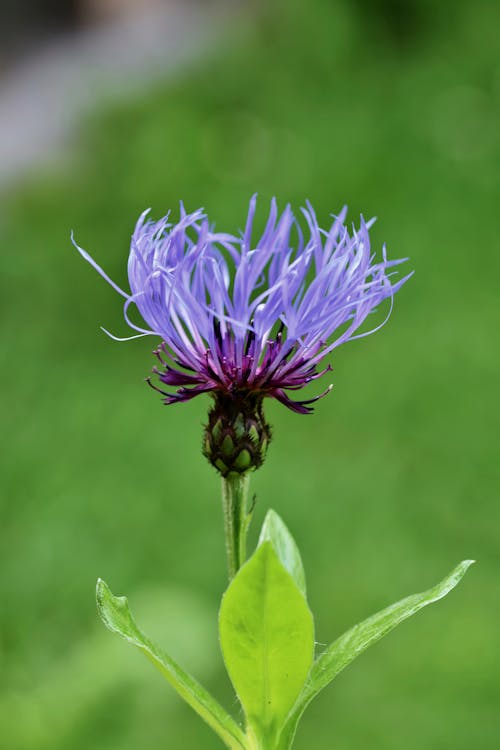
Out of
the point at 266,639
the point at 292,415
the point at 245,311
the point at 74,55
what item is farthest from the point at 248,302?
the point at 74,55

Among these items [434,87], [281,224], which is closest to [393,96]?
[434,87]

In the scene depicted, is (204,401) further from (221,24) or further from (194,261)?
(221,24)

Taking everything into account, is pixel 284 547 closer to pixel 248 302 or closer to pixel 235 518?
pixel 235 518

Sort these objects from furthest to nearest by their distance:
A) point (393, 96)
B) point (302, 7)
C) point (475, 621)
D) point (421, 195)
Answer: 1. point (302, 7)
2. point (393, 96)
3. point (421, 195)
4. point (475, 621)

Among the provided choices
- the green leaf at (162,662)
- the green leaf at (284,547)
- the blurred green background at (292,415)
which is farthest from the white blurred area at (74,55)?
the green leaf at (162,662)

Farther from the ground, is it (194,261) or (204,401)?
(204,401)

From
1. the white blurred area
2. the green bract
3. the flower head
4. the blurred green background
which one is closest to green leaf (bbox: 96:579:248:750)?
the green bract

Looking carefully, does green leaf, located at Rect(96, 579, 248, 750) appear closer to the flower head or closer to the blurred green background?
the flower head

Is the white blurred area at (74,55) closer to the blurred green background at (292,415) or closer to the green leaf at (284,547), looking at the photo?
the blurred green background at (292,415)
